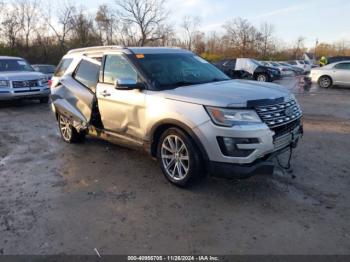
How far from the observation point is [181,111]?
421cm

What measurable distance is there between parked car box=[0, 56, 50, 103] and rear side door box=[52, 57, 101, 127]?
5.88 meters

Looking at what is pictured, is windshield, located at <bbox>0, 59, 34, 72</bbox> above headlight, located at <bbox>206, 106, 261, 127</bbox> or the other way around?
above

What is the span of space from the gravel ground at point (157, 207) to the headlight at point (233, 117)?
3.26 feet

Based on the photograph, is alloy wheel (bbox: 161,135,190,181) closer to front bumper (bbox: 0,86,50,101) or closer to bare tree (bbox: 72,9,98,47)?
front bumper (bbox: 0,86,50,101)

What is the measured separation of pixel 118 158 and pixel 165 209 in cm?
212

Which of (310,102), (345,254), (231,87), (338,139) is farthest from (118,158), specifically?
(310,102)

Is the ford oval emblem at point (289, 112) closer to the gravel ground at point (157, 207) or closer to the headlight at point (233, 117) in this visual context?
the headlight at point (233, 117)

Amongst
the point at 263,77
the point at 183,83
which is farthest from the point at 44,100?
the point at 263,77

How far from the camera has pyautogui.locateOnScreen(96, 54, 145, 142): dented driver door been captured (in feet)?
15.9

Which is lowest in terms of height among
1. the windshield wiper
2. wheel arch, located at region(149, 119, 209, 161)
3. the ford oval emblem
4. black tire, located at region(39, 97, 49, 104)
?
black tire, located at region(39, 97, 49, 104)

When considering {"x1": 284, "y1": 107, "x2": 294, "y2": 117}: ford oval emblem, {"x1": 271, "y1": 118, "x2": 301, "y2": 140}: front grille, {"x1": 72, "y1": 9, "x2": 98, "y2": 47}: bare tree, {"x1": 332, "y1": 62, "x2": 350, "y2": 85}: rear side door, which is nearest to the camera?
{"x1": 271, "y1": 118, "x2": 301, "y2": 140}: front grille

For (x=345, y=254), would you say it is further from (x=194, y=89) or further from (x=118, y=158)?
(x=118, y=158)

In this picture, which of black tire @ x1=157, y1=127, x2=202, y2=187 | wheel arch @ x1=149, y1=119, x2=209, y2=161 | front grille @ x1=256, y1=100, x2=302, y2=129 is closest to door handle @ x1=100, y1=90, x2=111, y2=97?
wheel arch @ x1=149, y1=119, x2=209, y2=161

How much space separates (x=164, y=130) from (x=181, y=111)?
1.67 feet
